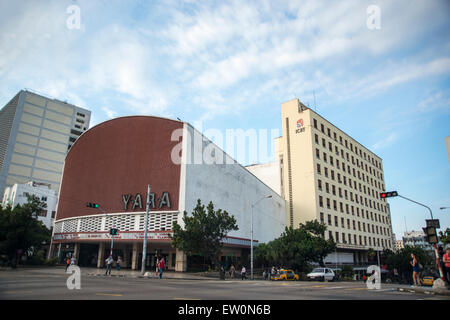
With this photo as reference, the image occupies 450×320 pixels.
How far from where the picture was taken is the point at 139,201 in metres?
38.9

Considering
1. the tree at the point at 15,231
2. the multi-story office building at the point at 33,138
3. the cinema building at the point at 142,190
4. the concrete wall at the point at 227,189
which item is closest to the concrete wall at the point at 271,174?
the concrete wall at the point at 227,189

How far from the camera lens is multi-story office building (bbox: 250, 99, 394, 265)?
60.1 meters

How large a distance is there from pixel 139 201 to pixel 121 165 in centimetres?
700

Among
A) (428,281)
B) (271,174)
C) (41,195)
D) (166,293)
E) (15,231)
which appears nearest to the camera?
(166,293)

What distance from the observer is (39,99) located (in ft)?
347

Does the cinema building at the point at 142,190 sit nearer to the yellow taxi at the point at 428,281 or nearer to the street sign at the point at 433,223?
the yellow taxi at the point at 428,281

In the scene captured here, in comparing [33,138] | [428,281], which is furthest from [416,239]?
[33,138]

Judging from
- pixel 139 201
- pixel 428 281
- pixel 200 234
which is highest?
pixel 139 201

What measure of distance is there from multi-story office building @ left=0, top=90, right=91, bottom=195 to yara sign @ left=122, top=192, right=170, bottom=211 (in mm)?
74481

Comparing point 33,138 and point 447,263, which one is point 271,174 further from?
point 33,138

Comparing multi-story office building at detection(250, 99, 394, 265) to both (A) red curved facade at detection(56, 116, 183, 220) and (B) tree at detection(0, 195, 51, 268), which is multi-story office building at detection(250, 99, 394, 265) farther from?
(B) tree at detection(0, 195, 51, 268)

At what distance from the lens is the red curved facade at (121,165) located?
39219 millimetres

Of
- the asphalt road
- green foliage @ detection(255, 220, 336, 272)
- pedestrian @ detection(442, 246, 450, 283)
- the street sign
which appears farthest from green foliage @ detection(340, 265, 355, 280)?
pedestrian @ detection(442, 246, 450, 283)

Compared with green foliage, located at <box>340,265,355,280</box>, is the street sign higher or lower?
higher
